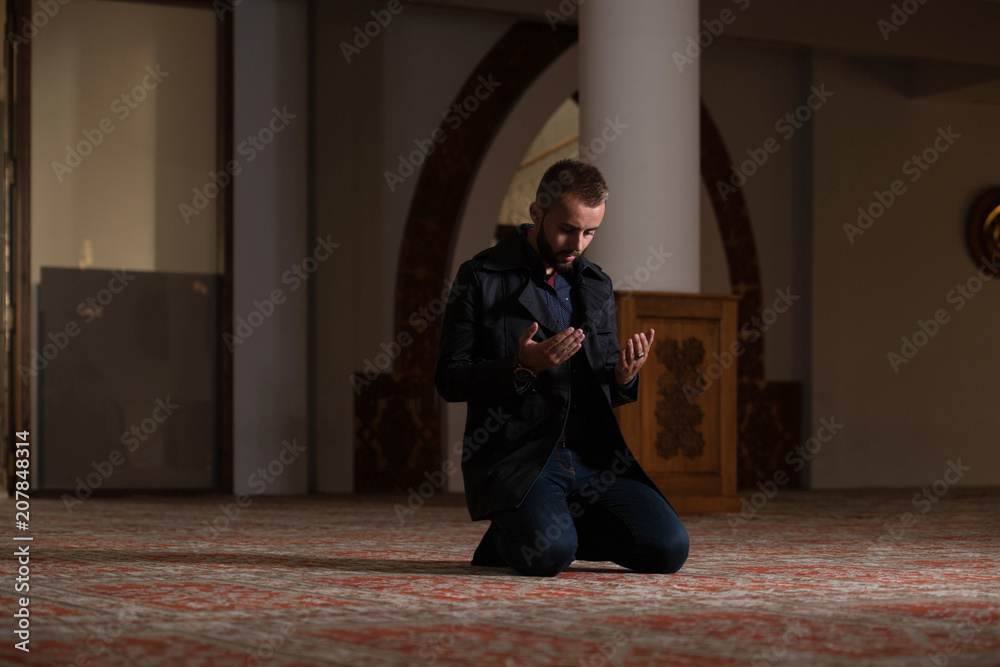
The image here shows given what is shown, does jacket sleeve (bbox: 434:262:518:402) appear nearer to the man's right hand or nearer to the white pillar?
the man's right hand

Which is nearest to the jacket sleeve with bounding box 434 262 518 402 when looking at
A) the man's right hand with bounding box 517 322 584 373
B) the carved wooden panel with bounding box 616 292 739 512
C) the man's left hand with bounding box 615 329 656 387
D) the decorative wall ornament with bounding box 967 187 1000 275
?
the man's right hand with bounding box 517 322 584 373

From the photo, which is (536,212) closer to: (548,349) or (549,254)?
(549,254)

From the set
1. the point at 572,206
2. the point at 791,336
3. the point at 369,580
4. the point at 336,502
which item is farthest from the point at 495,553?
the point at 791,336

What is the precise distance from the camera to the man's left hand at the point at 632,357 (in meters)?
2.75

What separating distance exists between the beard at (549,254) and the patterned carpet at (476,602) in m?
0.76

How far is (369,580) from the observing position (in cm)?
272

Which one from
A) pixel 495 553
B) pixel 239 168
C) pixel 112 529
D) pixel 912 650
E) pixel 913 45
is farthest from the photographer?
pixel 913 45

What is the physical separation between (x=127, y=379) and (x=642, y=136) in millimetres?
3097

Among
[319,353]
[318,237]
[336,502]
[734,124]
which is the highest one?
[734,124]

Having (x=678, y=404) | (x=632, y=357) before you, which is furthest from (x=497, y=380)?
(x=678, y=404)

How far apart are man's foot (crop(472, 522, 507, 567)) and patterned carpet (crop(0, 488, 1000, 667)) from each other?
35 mm

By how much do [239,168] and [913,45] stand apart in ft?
14.0

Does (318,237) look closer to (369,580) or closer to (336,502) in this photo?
(336,502)

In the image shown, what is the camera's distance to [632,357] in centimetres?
280
